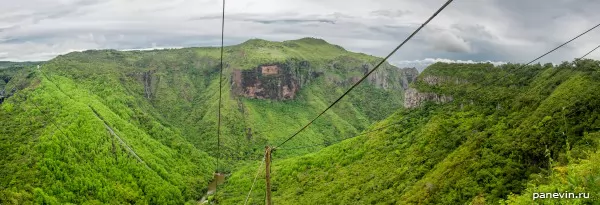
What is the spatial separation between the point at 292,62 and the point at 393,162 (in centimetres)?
11996

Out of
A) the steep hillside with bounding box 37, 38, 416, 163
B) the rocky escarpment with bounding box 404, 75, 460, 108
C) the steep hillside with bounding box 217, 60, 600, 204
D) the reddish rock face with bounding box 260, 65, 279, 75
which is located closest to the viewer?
the steep hillside with bounding box 217, 60, 600, 204

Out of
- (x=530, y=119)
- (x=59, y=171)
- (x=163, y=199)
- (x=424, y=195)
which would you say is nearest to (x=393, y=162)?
(x=424, y=195)

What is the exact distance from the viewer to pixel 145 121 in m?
127

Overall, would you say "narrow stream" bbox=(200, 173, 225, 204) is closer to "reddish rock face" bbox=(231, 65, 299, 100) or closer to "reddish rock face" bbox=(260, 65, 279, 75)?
"reddish rock face" bbox=(231, 65, 299, 100)

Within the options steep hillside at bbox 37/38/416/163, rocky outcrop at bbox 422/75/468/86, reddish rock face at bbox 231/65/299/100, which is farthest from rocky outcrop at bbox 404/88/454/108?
reddish rock face at bbox 231/65/299/100

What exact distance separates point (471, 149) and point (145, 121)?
3990 inches

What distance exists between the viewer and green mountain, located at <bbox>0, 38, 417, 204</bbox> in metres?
70.7

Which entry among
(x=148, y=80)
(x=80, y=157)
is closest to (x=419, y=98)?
(x=80, y=157)

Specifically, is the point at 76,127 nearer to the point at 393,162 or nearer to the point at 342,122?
the point at 393,162

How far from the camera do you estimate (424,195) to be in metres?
44.1

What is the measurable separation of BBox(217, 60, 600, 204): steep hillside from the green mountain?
21817 mm

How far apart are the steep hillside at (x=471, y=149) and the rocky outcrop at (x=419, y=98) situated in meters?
0.19

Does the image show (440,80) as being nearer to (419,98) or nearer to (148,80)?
(419,98)

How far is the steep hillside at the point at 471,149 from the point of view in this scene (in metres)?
35.4
